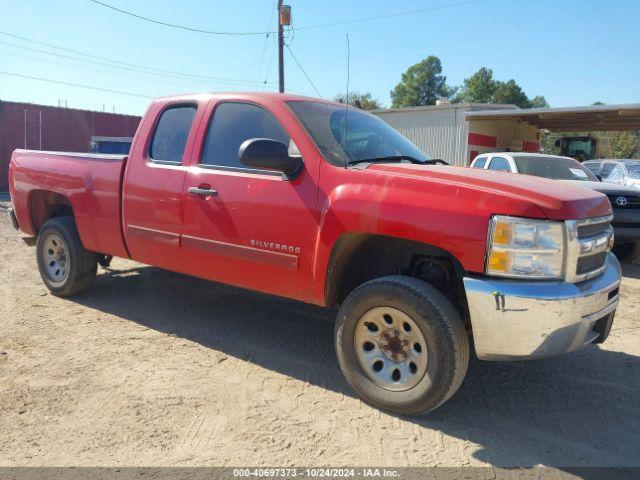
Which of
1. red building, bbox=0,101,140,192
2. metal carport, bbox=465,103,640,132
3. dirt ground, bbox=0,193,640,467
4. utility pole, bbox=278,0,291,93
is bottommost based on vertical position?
dirt ground, bbox=0,193,640,467

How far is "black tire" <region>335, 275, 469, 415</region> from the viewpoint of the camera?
3.05 m

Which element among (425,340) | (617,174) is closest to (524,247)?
(425,340)

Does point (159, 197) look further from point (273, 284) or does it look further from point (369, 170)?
point (369, 170)

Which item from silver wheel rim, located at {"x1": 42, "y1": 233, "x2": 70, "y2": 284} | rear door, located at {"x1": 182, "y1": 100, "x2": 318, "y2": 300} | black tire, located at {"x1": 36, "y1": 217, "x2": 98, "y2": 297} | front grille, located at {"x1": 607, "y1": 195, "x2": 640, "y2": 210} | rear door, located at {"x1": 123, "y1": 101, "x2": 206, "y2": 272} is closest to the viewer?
rear door, located at {"x1": 182, "y1": 100, "x2": 318, "y2": 300}

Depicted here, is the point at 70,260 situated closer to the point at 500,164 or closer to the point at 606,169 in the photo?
the point at 500,164

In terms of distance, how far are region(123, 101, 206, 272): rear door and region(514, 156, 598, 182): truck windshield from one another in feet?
20.7

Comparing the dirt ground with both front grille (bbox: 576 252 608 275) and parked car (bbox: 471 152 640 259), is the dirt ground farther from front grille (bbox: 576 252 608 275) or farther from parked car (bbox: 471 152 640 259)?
parked car (bbox: 471 152 640 259)

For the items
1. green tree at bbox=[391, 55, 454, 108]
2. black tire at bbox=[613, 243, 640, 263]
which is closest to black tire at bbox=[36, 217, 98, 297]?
black tire at bbox=[613, 243, 640, 263]

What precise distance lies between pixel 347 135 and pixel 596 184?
5809mm

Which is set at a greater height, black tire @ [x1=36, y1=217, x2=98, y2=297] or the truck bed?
the truck bed

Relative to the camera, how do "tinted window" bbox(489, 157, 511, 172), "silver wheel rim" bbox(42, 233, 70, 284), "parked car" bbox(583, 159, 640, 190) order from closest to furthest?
1. "silver wheel rim" bbox(42, 233, 70, 284)
2. "tinted window" bbox(489, 157, 511, 172)
3. "parked car" bbox(583, 159, 640, 190)

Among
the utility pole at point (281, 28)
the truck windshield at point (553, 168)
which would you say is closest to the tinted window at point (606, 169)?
the truck windshield at point (553, 168)

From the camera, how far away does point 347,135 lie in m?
3.99

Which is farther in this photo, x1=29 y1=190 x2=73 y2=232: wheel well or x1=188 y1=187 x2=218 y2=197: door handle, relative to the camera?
x1=29 y1=190 x2=73 y2=232: wheel well
